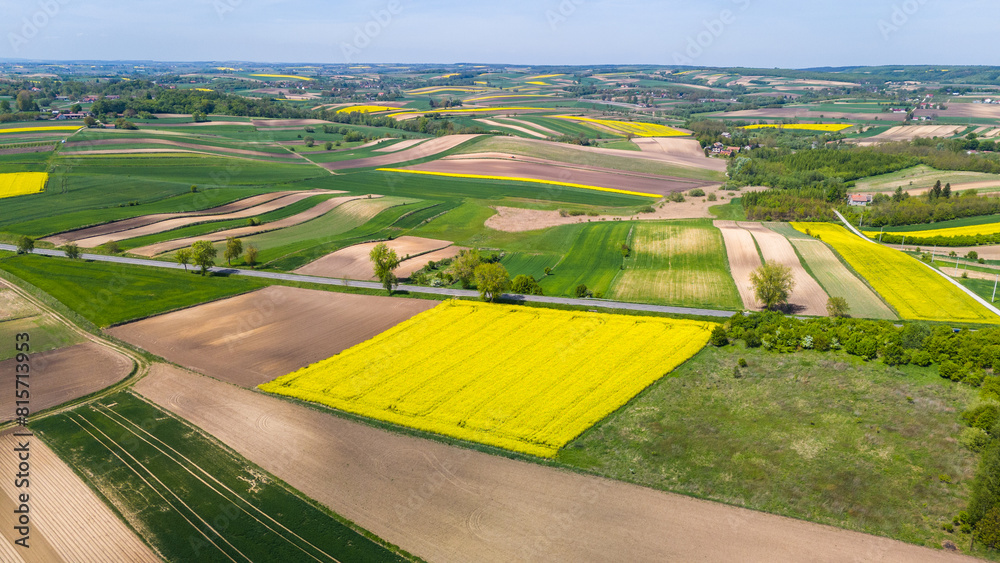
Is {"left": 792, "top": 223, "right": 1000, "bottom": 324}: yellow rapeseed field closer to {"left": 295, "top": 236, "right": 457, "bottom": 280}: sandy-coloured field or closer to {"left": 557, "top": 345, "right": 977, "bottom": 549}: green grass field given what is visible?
{"left": 557, "top": 345, "right": 977, "bottom": 549}: green grass field

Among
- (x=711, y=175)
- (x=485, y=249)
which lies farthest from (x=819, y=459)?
(x=711, y=175)

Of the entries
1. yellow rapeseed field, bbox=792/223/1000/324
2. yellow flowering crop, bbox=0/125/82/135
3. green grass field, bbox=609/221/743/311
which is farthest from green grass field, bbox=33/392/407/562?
yellow flowering crop, bbox=0/125/82/135

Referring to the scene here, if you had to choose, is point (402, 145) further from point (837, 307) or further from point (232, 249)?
point (837, 307)

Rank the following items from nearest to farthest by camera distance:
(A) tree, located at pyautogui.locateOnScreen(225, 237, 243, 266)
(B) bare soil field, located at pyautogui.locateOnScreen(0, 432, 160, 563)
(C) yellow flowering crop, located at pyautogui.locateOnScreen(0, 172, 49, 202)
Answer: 1. (B) bare soil field, located at pyautogui.locateOnScreen(0, 432, 160, 563)
2. (A) tree, located at pyautogui.locateOnScreen(225, 237, 243, 266)
3. (C) yellow flowering crop, located at pyautogui.locateOnScreen(0, 172, 49, 202)

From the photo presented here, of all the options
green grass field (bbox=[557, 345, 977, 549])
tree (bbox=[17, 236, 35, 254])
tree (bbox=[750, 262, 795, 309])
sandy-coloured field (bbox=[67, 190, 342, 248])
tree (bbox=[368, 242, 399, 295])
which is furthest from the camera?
sandy-coloured field (bbox=[67, 190, 342, 248])

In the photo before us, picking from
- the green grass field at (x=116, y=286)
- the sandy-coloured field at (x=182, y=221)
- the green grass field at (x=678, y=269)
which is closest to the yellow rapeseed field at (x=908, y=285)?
the green grass field at (x=678, y=269)

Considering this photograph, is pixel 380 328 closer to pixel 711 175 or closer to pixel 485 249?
pixel 485 249

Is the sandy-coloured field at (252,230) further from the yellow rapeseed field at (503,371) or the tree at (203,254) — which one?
the yellow rapeseed field at (503,371)
